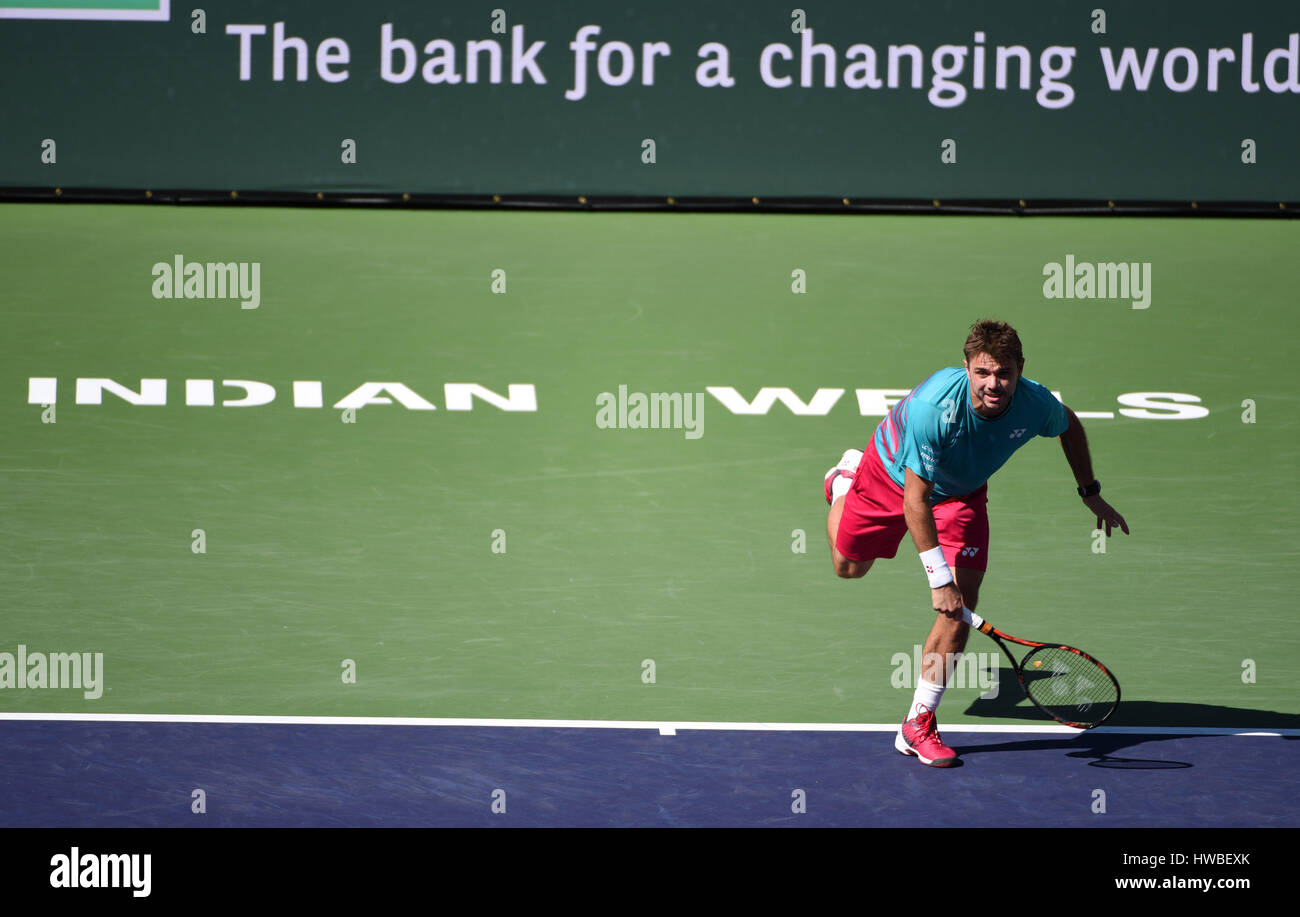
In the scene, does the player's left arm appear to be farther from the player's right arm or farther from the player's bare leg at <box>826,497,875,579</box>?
the player's bare leg at <box>826,497,875,579</box>

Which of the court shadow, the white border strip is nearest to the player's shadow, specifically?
the court shadow

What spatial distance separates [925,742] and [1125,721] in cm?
117

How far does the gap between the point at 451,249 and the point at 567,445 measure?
11.6ft

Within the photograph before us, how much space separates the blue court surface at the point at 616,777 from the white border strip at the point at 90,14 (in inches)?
327

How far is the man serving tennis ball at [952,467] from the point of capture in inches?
257

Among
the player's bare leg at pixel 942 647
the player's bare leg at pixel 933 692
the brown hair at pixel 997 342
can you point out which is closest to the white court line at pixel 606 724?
the player's bare leg at pixel 933 692

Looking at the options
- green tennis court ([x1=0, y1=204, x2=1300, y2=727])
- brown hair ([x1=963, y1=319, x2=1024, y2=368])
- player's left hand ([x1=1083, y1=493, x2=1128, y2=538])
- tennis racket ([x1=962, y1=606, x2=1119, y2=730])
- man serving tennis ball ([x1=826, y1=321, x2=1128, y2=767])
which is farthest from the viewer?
green tennis court ([x1=0, y1=204, x2=1300, y2=727])

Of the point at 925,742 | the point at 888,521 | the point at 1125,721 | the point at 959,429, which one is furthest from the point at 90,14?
the point at 1125,721

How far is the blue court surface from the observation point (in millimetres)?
6223

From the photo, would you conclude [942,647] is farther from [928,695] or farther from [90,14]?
[90,14]

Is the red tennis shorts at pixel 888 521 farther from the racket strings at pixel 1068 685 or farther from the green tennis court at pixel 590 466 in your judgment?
the green tennis court at pixel 590 466

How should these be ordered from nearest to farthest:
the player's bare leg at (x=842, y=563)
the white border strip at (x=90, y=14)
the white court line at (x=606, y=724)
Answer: the white court line at (x=606, y=724)
the player's bare leg at (x=842, y=563)
the white border strip at (x=90, y=14)

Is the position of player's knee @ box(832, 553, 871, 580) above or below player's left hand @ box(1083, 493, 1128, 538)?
below

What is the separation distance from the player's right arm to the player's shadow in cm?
85
